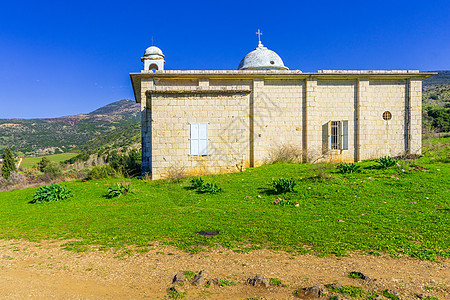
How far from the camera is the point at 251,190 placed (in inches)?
368

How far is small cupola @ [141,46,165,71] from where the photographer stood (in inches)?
728

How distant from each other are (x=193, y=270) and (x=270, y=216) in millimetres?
3064

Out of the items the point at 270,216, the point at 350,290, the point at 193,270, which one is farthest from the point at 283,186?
the point at 350,290

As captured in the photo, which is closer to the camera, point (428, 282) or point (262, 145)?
point (428, 282)

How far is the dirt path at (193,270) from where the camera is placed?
3.53m

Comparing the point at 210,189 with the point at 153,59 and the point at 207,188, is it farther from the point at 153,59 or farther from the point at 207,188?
the point at 153,59

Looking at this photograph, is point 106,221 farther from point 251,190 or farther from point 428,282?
point 428,282

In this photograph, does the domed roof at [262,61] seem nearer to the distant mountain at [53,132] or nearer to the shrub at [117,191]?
the shrub at [117,191]

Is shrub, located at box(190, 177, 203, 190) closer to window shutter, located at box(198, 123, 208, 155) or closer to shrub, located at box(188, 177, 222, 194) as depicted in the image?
shrub, located at box(188, 177, 222, 194)

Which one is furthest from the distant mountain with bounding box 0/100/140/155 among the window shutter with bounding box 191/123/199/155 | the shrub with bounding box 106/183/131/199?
the shrub with bounding box 106/183/131/199

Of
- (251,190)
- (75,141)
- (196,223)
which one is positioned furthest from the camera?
(75,141)

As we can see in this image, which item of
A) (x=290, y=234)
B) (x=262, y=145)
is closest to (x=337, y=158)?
(x=262, y=145)

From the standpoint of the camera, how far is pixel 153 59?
1850 centimetres

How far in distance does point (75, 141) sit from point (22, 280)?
6958 cm
